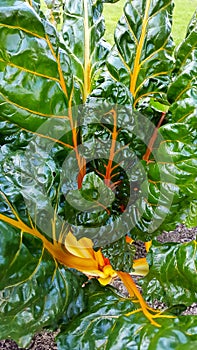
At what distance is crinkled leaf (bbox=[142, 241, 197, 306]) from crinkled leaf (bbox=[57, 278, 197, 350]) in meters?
0.06

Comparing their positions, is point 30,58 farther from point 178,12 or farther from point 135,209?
point 178,12

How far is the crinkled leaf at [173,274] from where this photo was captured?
886 mm

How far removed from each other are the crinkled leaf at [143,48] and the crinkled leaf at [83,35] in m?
0.09

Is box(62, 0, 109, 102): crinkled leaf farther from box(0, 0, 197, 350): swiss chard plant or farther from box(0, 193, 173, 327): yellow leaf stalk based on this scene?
box(0, 193, 173, 327): yellow leaf stalk

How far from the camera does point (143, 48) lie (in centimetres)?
103

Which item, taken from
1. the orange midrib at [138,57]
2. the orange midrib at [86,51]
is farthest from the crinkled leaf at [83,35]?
the orange midrib at [138,57]

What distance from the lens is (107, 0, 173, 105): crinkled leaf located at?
3.34 feet

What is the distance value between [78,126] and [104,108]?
0.08 metres

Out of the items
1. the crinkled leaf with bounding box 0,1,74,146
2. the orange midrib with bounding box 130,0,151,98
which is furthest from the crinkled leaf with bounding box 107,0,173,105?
the crinkled leaf with bounding box 0,1,74,146

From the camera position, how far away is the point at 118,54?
106 centimetres

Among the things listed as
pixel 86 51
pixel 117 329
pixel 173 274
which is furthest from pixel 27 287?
pixel 86 51

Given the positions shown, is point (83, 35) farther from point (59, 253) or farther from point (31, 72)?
point (59, 253)

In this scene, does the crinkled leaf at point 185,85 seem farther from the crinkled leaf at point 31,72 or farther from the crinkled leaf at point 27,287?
the crinkled leaf at point 27,287

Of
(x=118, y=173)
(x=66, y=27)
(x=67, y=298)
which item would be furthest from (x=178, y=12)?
(x=67, y=298)
